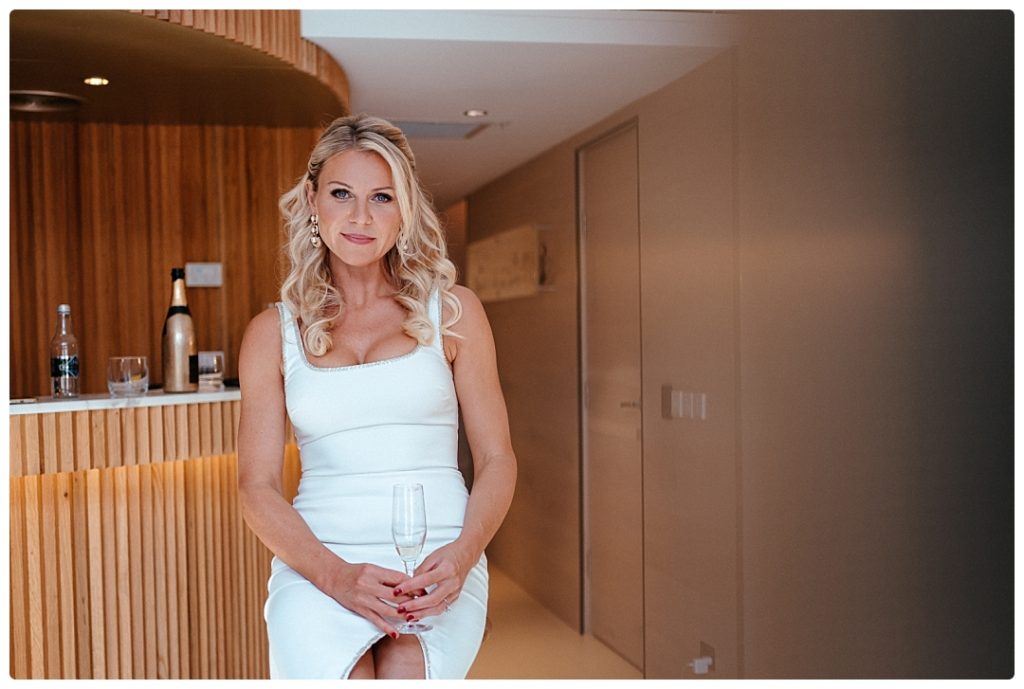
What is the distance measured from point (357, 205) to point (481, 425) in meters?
0.47

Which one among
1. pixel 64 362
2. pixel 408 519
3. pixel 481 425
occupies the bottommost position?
pixel 408 519

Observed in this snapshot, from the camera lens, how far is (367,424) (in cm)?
183

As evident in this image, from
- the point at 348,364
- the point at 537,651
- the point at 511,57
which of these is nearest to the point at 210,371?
the point at 511,57

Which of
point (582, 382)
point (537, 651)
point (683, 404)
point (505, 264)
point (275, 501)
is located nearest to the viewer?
point (275, 501)

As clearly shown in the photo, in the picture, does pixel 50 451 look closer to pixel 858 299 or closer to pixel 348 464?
pixel 348 464

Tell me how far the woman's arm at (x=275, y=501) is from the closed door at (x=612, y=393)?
7.31 ft

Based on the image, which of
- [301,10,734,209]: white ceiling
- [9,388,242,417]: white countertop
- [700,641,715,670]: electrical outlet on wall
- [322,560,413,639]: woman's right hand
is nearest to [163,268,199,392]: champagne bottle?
[9,388,242,417]: white countertop

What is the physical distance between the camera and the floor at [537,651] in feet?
13.2

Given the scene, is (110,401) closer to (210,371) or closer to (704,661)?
(210,371)

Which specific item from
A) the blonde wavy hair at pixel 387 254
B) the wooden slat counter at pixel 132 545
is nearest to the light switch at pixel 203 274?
the wooden slat counter at pixel 132 545

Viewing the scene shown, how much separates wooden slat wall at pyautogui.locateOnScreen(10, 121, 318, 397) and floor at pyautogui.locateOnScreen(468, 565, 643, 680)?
162 cm

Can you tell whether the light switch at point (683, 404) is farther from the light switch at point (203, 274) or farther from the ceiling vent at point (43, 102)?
the ceiling vent at point (43, 102)

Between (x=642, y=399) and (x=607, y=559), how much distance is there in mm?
832

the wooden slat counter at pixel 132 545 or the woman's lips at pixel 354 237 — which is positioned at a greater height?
the woman's lips at pixel 354 237
